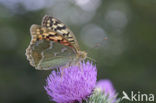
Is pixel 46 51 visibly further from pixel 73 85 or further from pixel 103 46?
pixel 103 46

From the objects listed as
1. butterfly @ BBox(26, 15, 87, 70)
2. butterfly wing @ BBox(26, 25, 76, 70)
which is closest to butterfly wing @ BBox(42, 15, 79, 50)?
butterfly @ BBox(26, 15, 87, 70)

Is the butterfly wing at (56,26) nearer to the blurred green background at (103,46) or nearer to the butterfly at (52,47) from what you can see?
the butterfly at (52,47)

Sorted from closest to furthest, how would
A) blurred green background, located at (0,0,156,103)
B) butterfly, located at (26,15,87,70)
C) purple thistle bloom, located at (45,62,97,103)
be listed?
purple thistle bloom, located at (45,62,97,103), butterfly, located at (26,15,87,70), blurred green background, located at (0,0,156,103)

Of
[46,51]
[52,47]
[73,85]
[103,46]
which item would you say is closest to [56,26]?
[52,47]

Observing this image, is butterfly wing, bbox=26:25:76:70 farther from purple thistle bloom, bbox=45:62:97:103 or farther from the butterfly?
purple thistle bloom, bbox=45:62:97:103

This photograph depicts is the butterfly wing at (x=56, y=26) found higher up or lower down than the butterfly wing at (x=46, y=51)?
higher up

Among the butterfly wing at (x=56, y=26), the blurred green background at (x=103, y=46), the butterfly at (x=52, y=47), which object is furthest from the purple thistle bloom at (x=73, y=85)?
the blurred green background at (x=103, y=46)
